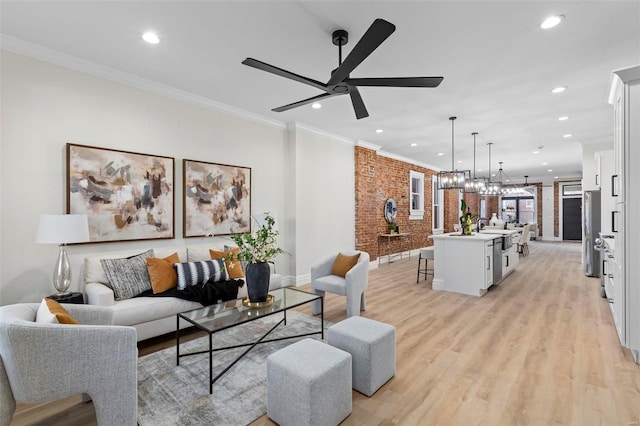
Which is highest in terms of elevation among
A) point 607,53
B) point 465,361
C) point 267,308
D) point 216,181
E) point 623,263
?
point 607,53

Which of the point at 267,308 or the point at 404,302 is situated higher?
the point at 267,308

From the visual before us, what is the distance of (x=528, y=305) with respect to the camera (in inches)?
170

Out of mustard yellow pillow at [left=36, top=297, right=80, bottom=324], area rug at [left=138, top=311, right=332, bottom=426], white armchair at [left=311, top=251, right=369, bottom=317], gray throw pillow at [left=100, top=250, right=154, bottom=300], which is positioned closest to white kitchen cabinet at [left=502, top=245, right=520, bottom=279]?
white armchair at [left=311, top=251, right=369, bottom=317]

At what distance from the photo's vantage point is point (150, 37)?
2.73m

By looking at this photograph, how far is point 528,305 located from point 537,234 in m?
11.2

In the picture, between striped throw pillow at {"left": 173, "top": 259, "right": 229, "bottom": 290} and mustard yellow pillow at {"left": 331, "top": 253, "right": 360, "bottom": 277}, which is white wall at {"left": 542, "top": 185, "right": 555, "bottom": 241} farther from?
striped throw pillow at {"left": 173, "top": 259, "right": 229, "bottom": 290}

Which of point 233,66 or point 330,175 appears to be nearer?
point 233,66

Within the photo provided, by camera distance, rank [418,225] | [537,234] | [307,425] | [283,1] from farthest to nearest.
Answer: [537,234], [418,225], [283,1], [307,425]

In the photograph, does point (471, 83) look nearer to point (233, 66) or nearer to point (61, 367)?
point (233, 66)

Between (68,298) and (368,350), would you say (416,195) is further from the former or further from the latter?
(68,298)

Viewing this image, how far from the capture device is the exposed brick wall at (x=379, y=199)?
6.79 m

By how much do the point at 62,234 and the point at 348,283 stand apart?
9.33 feet

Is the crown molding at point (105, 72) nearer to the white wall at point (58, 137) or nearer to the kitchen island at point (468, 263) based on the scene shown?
the white wall at point (58, 137)

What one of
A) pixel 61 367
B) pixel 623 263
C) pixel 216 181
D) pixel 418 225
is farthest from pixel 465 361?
pixel 418 225
